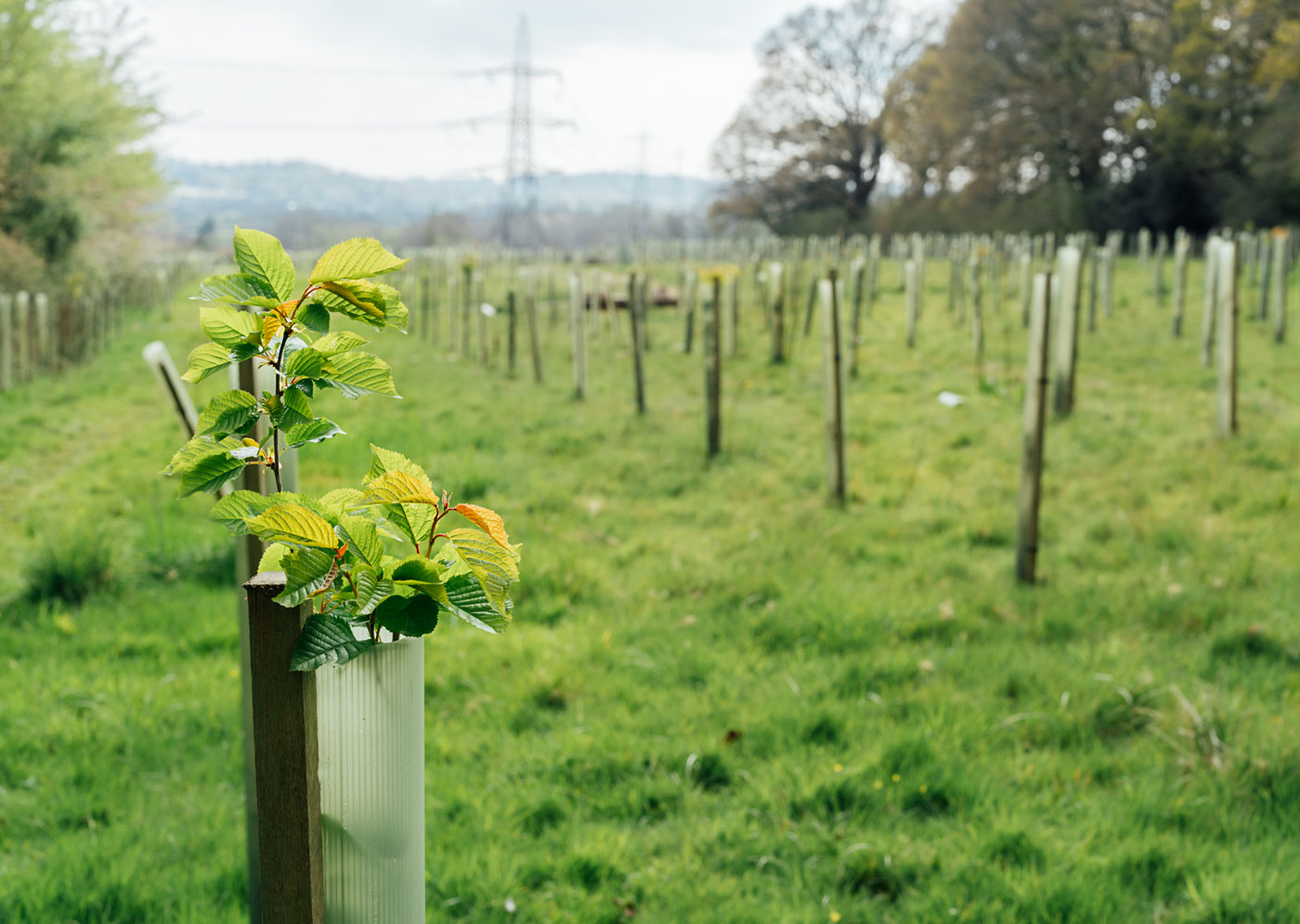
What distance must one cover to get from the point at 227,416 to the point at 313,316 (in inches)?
6.0

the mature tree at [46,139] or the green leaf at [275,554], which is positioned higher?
the mature tree at [46,139]

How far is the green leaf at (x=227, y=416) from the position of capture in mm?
1031

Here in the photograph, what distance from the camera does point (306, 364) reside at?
3.38 ft

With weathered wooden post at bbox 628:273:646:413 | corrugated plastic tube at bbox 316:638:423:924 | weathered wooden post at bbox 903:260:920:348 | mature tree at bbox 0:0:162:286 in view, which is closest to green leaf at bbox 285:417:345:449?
corrugated plastic tube at bbox 316:638:423:924

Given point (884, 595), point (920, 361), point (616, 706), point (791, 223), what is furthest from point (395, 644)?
point (791, 223)

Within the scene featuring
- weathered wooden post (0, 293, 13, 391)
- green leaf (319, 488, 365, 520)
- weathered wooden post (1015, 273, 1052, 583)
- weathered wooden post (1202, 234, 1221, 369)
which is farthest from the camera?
weathered wooden post (0, 293, 13, 391)

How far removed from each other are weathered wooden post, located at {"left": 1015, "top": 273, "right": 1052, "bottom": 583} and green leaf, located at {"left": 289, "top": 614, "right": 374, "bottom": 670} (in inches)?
173

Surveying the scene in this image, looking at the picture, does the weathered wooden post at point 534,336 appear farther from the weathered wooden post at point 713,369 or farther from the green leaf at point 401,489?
the green leaf at point 401,489

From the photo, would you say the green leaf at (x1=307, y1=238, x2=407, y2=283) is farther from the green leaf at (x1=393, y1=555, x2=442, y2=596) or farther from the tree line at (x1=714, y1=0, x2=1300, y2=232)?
the tree line at (x1=714, y1=0, x2=1300, y2=232)

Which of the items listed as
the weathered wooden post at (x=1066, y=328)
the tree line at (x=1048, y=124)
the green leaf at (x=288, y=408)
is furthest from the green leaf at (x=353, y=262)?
the tree line at (x=1048, y=124)

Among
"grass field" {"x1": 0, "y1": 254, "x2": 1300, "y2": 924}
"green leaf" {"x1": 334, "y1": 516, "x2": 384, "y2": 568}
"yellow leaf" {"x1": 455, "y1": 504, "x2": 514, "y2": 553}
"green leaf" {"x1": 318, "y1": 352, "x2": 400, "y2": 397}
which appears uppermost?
"green leaf" {"x1": 318, "y1": 352, "x2": 400, "y2": 397}

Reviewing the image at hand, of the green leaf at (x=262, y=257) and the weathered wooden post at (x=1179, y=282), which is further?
the weathered wooden post at (x=1179, y=282)

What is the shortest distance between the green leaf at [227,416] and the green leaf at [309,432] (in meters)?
0.05

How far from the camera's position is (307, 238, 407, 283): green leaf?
0.98 metres
